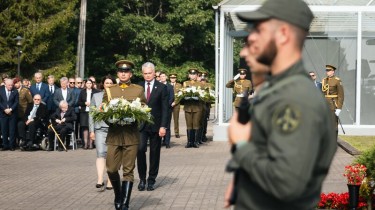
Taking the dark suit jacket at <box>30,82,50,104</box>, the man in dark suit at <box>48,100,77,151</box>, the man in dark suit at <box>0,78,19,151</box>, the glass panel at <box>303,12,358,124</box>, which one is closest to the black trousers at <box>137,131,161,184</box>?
the man in dark suit at <box>48,100,77,151</box>

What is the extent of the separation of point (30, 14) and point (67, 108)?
31510 millimetres

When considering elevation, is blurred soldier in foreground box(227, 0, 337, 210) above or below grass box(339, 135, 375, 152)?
above

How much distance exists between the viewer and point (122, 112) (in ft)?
34.8

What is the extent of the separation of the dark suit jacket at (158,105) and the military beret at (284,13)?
32.4 ft

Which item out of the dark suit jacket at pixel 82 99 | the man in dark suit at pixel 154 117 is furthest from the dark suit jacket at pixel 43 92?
the man in dark suit at pixel 154 117

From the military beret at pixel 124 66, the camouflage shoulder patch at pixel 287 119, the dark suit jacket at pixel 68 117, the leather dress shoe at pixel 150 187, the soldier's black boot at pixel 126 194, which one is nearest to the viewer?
the camouflage shoulder patch at pixel 287 119

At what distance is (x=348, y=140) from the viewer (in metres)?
23.1

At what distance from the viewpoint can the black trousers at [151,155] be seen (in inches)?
507

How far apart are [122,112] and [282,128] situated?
768 cm

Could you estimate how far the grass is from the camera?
2107 cm

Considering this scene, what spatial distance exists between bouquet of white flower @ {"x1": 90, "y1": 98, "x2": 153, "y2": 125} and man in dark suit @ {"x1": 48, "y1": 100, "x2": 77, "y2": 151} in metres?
10.8

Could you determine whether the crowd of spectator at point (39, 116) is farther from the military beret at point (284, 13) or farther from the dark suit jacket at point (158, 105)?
the military beret at point (284, 13)

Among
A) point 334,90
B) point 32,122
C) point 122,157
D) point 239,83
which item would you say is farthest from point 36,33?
point 122,157

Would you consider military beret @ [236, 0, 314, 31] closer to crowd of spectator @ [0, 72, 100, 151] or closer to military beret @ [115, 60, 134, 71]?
military beret @ [115, 60, 134, 71]
